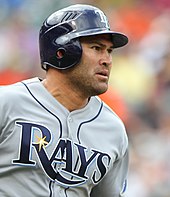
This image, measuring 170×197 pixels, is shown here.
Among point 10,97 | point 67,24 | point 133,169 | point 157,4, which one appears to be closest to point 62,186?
point 10,97

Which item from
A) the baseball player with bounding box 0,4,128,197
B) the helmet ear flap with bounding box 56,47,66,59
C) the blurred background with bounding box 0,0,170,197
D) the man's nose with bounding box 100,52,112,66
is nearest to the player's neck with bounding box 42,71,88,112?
the baseball player with bounding box 0,4,128,197

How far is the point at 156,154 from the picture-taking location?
705 cm

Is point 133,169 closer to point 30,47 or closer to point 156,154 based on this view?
point 156,154

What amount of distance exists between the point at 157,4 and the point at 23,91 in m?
5.20

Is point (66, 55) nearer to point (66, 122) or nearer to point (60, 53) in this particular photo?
point (60, 53)

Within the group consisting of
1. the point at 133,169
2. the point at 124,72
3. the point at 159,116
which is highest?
the point at 124,72

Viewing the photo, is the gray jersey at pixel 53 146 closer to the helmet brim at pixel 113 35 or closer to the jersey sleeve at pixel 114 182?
the jersey sleeve at pixel 114 182

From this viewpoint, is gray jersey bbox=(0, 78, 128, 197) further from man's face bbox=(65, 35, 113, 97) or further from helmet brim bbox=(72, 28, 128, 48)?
helmet brim bbox=(72, 28, 128, 48)

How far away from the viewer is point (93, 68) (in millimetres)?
3104

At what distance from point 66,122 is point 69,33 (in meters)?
0.43

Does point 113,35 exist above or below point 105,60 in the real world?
above

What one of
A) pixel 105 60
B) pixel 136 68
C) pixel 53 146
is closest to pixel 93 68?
pixel 105 60

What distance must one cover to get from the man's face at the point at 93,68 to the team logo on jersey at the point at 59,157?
276mm

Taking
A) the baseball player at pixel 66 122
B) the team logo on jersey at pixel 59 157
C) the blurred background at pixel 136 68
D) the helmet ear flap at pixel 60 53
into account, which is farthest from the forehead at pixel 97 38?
the blurred background at pixel 136 68
